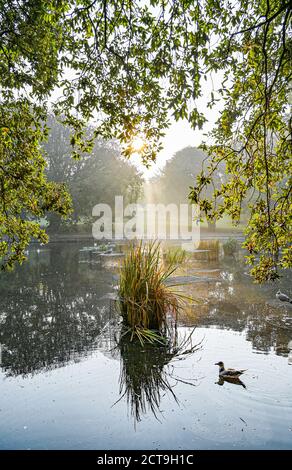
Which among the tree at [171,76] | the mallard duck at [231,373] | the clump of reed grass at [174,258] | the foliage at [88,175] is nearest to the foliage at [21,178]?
the tree at [171,76]

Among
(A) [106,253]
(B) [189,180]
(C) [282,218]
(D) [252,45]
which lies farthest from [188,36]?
(B) [189,180]

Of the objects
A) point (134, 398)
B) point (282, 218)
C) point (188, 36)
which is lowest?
point (134, 398)

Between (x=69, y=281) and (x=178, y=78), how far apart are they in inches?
448

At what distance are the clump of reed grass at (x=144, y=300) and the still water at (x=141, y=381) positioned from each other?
0.43 metres

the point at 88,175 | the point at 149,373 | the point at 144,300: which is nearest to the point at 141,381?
the point at 149,373

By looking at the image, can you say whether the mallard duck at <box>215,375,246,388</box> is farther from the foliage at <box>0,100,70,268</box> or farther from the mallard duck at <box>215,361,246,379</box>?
the foliage at <box>0,100,70,268</box>

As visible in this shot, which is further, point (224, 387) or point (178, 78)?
point (224, 387)

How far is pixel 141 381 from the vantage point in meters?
5.64

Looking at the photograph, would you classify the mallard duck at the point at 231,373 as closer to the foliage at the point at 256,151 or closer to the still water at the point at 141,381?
the still water at the point at 141,381

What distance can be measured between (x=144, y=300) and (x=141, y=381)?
6.20ft

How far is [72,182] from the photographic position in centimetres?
3972

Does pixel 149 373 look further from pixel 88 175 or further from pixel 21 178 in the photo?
pixel 88 175

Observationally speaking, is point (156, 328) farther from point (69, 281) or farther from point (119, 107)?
point (69, 281)

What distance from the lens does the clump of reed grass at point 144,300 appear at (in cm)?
725
